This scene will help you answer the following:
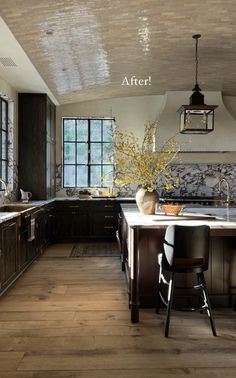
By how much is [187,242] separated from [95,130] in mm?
5458

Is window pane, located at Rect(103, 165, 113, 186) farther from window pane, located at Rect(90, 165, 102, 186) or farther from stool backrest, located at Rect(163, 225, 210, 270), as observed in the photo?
stool backrest, located at Rect(163, 225, 210, 270)

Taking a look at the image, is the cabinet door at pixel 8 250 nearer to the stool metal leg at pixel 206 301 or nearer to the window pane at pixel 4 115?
the stool metal leg at pixel 206 301

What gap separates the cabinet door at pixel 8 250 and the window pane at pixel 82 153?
3.88 metres

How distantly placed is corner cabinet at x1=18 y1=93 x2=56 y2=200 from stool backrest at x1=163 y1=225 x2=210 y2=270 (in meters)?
4.29

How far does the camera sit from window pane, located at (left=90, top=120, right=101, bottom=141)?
8.24 metres

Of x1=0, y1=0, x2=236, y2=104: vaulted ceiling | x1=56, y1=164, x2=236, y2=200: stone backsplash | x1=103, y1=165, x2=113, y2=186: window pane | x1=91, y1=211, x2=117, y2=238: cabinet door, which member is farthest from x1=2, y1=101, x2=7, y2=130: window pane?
x1=56, y1=164, x2=236, y2=200: stone backsplash

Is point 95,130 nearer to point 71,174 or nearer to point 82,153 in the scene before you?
point 82,153

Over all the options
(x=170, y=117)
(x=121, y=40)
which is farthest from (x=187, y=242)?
(x=170, y=117)

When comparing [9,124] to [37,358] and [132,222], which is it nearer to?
[132,222]

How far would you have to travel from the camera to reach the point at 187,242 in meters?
3.14

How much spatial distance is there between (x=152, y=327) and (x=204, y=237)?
2.84ft

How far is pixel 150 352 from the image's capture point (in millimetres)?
2793

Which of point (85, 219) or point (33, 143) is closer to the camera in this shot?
point (33, 143)

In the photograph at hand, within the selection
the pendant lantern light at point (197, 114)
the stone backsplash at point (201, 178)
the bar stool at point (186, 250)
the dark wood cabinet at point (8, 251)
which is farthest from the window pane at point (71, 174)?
the bar stool at point (186, 250)
